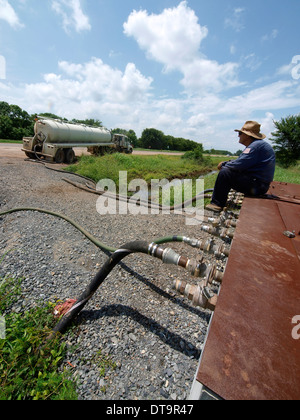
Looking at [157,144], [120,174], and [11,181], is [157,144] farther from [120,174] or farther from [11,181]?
[11,181]

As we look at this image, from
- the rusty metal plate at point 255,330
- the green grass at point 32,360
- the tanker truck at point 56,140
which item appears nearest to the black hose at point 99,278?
the green grass at point 32,360

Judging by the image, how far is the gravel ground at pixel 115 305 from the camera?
1546mm

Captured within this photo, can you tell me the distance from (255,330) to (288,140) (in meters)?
32.3

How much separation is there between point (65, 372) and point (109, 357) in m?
0.35

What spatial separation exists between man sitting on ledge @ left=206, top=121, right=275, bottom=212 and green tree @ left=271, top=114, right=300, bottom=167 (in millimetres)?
27201

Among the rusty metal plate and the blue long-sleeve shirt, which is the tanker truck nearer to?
the blue long-sleeve shirt

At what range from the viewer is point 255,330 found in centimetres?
75

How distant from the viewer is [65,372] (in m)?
1.55

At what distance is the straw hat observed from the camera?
3.33m

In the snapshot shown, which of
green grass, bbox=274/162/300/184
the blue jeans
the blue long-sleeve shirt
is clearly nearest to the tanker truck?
the blue jeans

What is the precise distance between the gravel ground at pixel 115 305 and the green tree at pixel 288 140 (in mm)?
28169

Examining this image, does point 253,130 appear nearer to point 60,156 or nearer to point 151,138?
point 60,156

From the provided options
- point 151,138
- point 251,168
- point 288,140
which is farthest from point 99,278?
point 151,138

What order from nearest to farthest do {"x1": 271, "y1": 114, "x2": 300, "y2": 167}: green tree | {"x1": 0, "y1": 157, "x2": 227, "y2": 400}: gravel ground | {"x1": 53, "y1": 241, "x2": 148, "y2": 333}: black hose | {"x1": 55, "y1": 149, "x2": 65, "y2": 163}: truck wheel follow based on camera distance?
{"x1": 0, "y1": 157, "x2": 227, "y2": 400}: gravel ground, {"x1": 53, "y1": 241, "x2": 148, "y2": 333}: black hose, {"x1": 55, "y1": 149, "x2": 65, "y2": 163}: truck wheel, {"x1": 271, "y1": 114, "x2": 300, "y2": 167}: green tree
